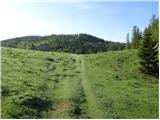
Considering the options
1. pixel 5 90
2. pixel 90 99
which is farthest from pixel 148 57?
pixel 5 90

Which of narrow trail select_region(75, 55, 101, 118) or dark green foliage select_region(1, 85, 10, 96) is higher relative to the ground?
dark green foliage select_region(1, 85, 10, 96)

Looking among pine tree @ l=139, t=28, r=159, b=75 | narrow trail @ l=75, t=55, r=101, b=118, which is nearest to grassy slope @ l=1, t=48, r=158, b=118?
narrow trail @ l=75, t=55, r=101, b=118

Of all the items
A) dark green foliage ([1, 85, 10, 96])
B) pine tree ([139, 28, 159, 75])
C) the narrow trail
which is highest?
pine tree ([139, 28, 159, 75])

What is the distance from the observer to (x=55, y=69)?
58.0 m

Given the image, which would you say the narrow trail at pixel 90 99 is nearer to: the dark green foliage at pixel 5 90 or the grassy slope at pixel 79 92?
the grassy slope at pixel 79 92

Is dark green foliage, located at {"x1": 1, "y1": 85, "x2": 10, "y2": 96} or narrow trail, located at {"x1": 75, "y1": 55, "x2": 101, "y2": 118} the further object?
dark green foliage, located at {"x1": 1, "y1": 85, "x2": 10, "y2": 96}

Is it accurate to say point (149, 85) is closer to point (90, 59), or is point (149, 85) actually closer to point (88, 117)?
point (88, 117)

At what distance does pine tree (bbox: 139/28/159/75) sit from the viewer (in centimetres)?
6294

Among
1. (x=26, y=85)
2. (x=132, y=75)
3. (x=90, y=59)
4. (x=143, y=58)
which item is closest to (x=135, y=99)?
(x=26, y=85)

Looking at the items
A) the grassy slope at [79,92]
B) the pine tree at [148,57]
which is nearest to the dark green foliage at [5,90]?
the grassy slope at [79,92]

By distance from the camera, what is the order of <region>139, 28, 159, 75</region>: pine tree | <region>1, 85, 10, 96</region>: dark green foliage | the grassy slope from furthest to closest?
<region>139, 28, 159, 75</region>: pine tree
<region>1, 85, 10, 96</region>: dark green foliage
the grassy slope

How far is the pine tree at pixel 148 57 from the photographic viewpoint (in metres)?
62.9

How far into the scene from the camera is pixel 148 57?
64.0m

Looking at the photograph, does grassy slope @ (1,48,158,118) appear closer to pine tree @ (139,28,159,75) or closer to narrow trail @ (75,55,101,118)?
narrow trail @ (75,55,101,118)
